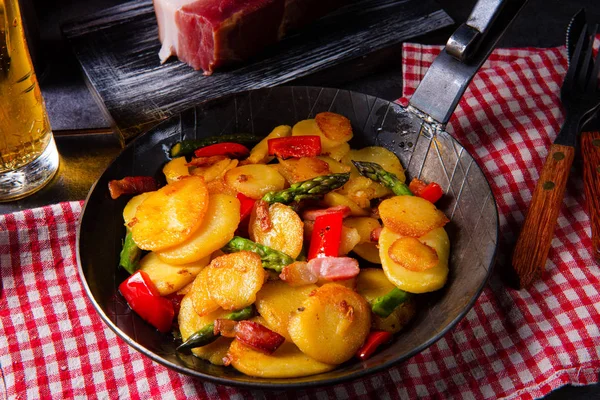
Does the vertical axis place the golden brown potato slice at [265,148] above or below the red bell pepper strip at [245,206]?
below

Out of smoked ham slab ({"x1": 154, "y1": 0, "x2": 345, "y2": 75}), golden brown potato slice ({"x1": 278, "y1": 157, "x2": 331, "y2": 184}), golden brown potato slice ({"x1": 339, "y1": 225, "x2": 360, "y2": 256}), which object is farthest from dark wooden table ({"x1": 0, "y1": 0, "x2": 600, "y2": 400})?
golden brown potato slice ({"x1": 339, "y1": 225, "x2": 360, "y2": 256})

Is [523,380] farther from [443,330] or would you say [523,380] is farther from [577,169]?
[577,169]

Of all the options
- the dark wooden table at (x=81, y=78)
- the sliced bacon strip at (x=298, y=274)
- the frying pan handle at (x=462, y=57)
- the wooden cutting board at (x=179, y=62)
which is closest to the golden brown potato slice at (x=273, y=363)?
the sliced bacon strip at (x=298, y=274)

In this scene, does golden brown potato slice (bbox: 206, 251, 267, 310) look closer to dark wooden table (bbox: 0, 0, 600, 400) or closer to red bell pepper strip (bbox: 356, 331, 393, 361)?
red bell pepper strip (bbox: 356, 331, 393, 361)

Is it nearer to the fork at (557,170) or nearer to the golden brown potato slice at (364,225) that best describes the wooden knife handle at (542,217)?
the fork at (557,170)

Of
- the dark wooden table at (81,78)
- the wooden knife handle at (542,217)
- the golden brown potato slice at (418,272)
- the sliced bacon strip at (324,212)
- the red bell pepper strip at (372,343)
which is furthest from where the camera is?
the dark wooden table at (81,78)

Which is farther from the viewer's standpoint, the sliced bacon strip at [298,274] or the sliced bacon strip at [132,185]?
the sliced bacon strip at [132,185]
